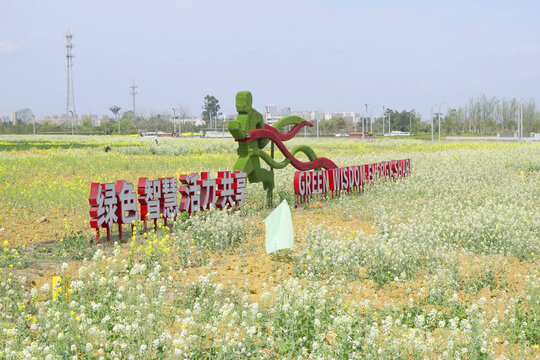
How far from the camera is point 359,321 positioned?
529 centimetres

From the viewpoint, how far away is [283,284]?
22.3ft

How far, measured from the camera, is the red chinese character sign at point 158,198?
32.1 ft

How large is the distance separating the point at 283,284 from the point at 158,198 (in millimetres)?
4715

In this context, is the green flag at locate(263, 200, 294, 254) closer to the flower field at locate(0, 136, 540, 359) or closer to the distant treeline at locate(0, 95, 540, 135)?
the flower field at locate(0, 136, 540, 359)

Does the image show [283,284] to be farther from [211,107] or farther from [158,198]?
[211,107]

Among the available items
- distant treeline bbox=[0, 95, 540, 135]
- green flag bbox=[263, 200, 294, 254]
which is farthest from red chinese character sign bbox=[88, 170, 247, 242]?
distant treeline bbox=[0, 95, 540, 135]

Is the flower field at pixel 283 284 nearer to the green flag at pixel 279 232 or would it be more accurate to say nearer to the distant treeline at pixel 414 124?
the green flag at pixel 279 232

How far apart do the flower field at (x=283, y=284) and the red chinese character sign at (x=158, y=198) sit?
442 mm

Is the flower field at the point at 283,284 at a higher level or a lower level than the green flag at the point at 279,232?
lower

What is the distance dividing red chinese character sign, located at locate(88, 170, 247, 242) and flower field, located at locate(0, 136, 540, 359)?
44 cm

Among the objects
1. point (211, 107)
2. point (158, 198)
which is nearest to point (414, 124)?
point (211, 107)

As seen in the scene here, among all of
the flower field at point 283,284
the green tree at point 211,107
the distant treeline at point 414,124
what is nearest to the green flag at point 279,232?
the flower field at point 283,284

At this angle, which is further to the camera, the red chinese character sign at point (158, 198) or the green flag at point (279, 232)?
the red chinese character sign at point (158, 198)

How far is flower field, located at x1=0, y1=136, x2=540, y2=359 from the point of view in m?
4.75
